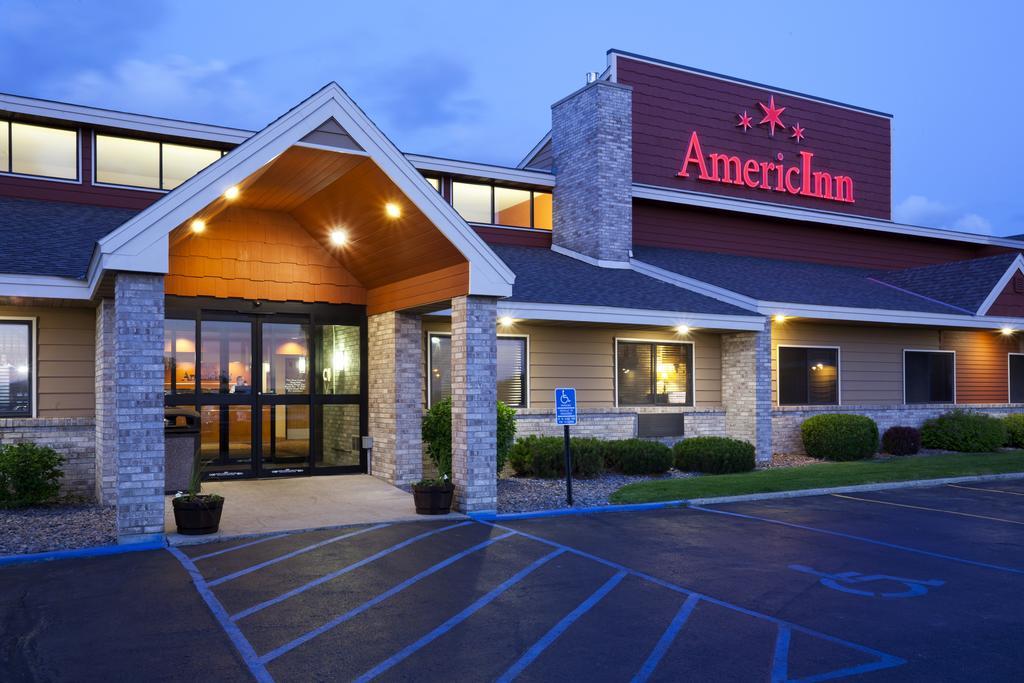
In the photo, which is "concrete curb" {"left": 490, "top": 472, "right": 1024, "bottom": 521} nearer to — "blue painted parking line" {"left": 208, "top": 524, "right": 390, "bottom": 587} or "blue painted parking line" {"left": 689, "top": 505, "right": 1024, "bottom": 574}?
"blue painted parking line" {"left": 689, "top": 505, "right": 1024, "bottom": 574}

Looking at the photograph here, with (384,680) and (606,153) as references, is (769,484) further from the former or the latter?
(384,680)

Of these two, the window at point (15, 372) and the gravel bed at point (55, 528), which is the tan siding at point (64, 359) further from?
the gravel bed at point (55, 528)

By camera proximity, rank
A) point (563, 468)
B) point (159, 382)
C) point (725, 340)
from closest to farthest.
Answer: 1. point (159, 382)
2. point (563, 468)
3. point (725, 340)

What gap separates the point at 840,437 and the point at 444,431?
10.1 m

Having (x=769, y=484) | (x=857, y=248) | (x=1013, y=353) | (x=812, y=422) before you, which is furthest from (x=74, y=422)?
(x=1013, y=353)

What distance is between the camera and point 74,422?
13.4 meters

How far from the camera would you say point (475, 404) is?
1231 centimetres

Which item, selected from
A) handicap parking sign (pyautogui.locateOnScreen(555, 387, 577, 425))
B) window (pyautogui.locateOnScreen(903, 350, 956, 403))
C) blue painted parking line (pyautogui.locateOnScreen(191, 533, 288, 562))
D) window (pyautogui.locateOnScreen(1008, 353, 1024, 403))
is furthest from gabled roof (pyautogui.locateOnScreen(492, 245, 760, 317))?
window (pyautogui.locateOnScreen(1008, 353, 1024, 403))

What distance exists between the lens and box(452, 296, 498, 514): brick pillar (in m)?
12.3

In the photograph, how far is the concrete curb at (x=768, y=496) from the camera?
41.6 ft

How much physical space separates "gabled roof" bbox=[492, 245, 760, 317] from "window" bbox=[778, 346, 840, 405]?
302 cm

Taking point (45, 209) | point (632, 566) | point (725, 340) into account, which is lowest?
point (632, 566)

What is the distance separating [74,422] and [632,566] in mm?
9148

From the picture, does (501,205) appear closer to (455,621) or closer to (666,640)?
(455,621)
